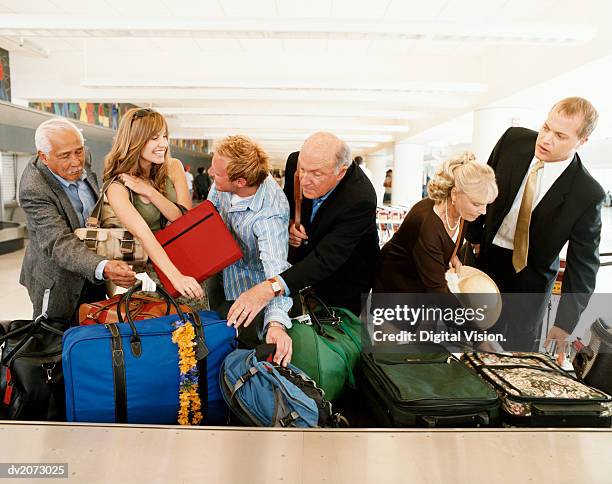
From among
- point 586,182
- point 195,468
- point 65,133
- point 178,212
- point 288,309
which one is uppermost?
point 65,133

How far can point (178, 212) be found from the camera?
2080 millimetres

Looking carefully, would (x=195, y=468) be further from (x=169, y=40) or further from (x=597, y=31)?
(x=169, y=40)

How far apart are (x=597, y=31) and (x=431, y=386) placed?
467 centimetres

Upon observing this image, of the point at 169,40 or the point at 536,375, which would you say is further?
the point at 169,40

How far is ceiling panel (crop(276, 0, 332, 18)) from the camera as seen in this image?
18.7 feet

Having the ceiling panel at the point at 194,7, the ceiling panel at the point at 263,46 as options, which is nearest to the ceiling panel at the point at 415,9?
the ceiling panel at the point at 194,7

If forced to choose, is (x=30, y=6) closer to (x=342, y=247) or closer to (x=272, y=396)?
(x=342, y=247)

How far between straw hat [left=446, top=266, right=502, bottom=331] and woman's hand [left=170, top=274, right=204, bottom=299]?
1.13 metres

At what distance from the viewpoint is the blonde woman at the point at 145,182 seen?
185 cm

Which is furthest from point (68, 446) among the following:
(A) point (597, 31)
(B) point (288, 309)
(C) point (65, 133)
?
(A) point (597, 31)

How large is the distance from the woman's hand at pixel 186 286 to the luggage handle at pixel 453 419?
93 cm

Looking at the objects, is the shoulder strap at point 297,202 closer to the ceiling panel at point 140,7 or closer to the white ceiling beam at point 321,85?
the ceiling panel at point 140,7

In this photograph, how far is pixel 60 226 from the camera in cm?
210

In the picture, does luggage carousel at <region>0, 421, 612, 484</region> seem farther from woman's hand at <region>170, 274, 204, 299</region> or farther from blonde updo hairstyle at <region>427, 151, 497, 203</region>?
blonde updo hairstyle at <region>427, 151, 497, 203</region>
